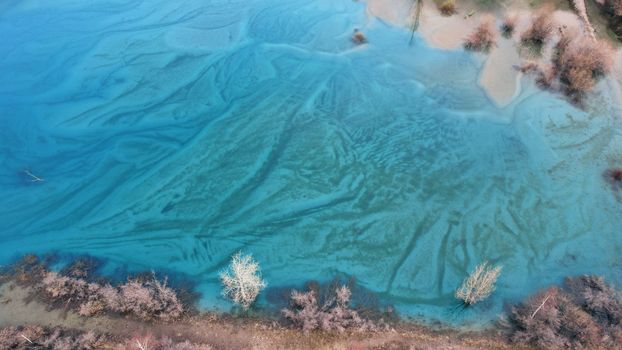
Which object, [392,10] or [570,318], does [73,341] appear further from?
[392,10]

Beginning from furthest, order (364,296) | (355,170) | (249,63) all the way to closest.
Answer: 1. (249,63)
2. (355,170)
3. (364,296)

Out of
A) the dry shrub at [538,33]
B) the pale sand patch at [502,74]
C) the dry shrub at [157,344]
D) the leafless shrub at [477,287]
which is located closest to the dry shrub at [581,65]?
the dry shrub at [538,33]

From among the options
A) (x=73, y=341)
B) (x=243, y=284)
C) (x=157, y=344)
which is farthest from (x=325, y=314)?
(x=73, y=341)

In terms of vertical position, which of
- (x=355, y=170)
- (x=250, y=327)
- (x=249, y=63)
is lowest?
(x=250, y=327)

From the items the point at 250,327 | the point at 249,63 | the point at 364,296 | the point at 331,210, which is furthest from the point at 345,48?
the point at 250,327

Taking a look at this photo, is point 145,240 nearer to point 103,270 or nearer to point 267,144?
point 103,270

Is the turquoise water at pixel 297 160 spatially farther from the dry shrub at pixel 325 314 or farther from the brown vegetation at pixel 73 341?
A: the brown vegetation at pixel 73 341

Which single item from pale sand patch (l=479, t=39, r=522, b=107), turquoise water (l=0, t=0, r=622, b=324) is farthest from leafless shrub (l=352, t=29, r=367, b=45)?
pale sand patch (l=479, t=39, r=522, b=107)
